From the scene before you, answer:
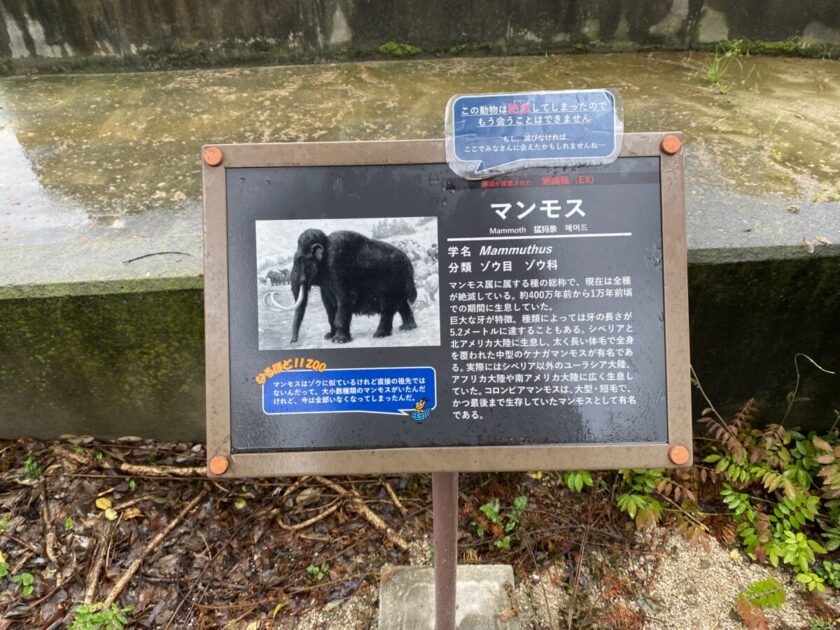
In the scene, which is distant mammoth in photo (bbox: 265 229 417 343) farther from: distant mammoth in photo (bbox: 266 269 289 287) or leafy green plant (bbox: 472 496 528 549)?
leafy green plant (bbox: 472 496 528 549)

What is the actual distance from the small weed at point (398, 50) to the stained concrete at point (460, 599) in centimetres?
356

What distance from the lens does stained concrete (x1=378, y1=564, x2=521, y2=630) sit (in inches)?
82.0

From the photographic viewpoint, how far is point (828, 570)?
7.48 feet

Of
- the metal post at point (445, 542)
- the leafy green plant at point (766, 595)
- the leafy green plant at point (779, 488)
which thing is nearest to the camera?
the metal post at point (445, 542)

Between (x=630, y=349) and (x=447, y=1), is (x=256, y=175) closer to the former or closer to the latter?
(x=630, y=349)

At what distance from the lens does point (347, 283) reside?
141 centimetres

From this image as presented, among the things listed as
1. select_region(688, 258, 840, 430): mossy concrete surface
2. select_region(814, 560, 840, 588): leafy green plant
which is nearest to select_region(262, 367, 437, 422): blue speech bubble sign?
select_region(688, 258, 840, 430): mossy concrete surface

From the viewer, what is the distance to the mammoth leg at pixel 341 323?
1413mm

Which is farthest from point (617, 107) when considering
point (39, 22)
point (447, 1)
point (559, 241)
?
point (39, 22)

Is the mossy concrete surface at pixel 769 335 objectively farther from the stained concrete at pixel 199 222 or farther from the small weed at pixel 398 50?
the small weed at pixel 398 50

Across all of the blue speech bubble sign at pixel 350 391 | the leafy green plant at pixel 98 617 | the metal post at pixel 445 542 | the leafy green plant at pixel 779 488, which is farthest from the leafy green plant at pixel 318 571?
the leafy green plant at pixel 779 488

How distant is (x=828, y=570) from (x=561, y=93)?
7.68 ft

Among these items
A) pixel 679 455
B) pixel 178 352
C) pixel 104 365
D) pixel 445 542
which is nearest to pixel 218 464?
pixel 445 542

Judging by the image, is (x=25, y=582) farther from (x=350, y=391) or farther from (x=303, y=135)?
(x=303, y=135)
